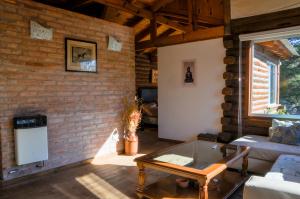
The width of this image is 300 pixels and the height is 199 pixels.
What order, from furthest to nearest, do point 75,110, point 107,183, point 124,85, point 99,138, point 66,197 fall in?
point 124,85, point 99,138, point 75,110, point 107,183, point 66,197

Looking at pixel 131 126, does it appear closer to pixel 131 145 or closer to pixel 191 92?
pixel 131 145

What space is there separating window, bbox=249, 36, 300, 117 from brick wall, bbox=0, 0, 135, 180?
7.71 feet

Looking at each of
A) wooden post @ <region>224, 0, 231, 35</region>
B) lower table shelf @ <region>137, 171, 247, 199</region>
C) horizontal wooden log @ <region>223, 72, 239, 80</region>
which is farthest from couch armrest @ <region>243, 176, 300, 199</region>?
wooden post @ <region>224, 0, 231, 35</region>

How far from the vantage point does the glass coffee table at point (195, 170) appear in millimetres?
2381

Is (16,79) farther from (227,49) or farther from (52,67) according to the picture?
(227,49)

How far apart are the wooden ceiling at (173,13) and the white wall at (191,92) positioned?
203mm

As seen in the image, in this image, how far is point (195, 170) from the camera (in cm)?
239

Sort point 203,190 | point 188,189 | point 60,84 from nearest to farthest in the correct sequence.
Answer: point 203,190, point 188,189, point 60,84

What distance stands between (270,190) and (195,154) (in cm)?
157

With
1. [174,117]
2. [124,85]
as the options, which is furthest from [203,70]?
[124,85]

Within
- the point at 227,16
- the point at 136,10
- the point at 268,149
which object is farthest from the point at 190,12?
the point at 268,149

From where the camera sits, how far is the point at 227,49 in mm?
4625

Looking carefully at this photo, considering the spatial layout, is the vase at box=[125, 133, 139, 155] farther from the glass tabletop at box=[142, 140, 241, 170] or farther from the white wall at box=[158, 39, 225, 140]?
the glass tabletop at box=[142, 140, 241, 170]

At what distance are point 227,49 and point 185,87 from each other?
1.18 m
